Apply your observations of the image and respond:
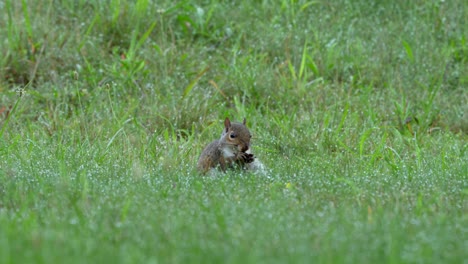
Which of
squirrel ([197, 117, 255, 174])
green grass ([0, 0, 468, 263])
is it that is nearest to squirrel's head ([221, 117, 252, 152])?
squirrel ([197, 117, 255, 174])

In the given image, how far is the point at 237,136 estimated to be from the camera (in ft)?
20.6

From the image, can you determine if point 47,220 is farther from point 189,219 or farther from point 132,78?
point 132,78

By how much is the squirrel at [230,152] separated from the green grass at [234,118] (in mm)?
203

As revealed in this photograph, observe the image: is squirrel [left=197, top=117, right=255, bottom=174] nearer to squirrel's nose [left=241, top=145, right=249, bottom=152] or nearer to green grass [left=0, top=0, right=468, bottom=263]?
squirrel's nose [left=241, top=145, right=249, bottom=152]

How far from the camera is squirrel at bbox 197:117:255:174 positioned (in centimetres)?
616

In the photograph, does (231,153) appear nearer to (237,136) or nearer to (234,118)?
(237,136)

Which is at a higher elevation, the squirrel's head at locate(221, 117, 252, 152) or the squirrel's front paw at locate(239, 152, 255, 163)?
the squirrel's head at locate(221, 117, 252, 152)

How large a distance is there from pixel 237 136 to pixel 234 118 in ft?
6.62

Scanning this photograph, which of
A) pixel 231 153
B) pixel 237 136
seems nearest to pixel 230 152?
pixel 231 153

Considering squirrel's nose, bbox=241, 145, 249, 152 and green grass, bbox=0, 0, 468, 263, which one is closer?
green grass, bbox=0, 0, 468, 263

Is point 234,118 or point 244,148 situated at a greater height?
point 244,148

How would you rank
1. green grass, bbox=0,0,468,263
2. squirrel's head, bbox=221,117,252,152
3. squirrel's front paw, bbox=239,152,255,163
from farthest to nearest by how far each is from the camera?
1. squirrel's head, bbox=221,117,252,152
2. squirrel's front paw, bbox=239,152,255,163
3. green grass, bbox=0,0,468,263

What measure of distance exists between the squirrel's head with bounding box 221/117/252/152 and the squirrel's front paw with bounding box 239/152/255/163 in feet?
0.17

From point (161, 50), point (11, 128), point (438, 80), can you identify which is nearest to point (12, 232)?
point (11, 128)
